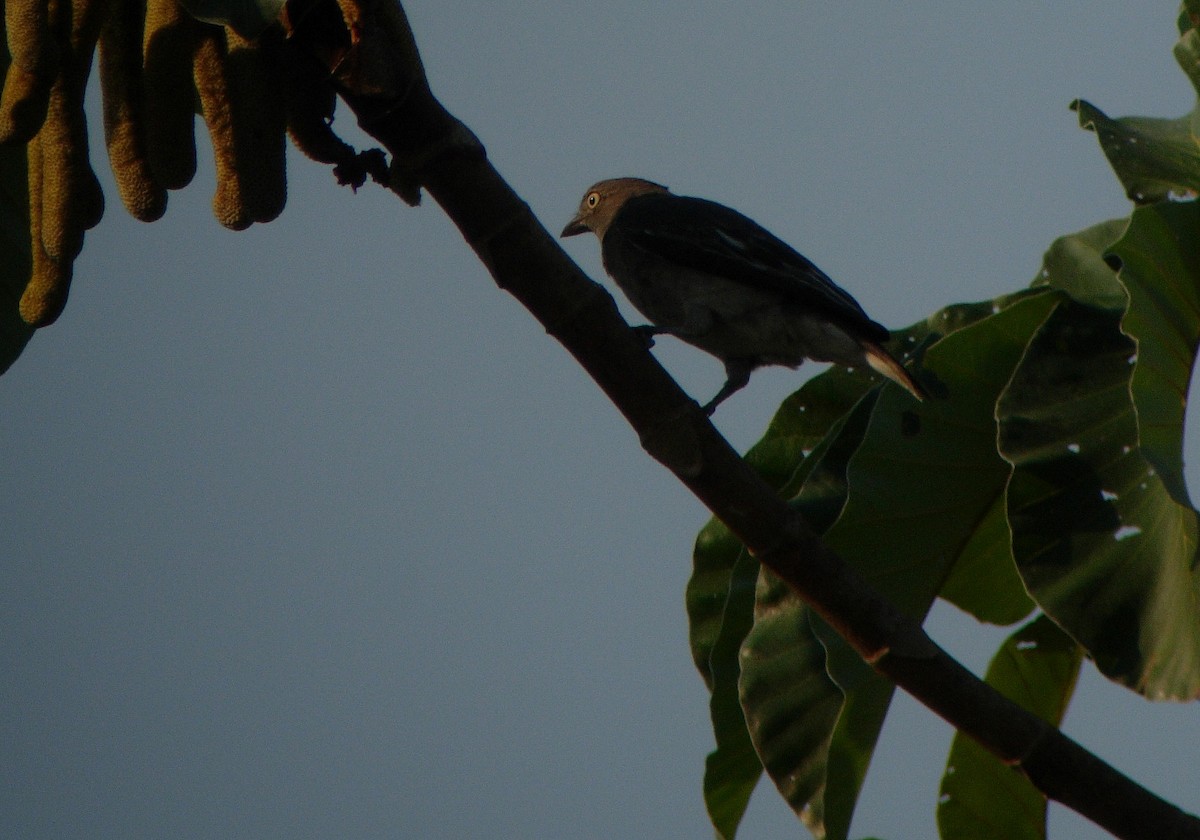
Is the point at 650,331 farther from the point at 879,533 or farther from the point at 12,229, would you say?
the point at 12,229

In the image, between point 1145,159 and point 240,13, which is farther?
point 1145,159

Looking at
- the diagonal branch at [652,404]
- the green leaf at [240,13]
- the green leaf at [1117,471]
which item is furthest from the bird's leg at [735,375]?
the green leaf at [240,13]

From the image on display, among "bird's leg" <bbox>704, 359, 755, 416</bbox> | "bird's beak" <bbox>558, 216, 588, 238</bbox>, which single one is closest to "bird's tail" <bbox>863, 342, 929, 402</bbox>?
"bird's leg" <bbox>704, 359, 755, 416</bbox>

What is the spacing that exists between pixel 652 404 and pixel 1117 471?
4.67 ft

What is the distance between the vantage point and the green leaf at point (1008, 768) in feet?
12.0

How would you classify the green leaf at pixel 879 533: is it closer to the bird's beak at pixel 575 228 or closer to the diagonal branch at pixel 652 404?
the diagonal branch at pixel 652 404

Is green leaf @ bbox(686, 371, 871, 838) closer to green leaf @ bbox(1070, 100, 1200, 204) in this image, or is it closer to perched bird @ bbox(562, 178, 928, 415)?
perched bird @ bbox(562, 178, 928, 415)

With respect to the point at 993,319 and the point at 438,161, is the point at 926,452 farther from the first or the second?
the point at 438,161

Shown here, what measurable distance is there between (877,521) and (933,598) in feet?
1.09

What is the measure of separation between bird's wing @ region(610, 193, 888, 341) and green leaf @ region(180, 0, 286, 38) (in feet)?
9.49

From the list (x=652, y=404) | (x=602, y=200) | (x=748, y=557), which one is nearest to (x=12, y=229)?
(x=652, y=404)

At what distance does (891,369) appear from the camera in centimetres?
378

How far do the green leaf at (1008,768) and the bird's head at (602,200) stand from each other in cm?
348

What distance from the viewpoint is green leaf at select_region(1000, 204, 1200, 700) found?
281cm
